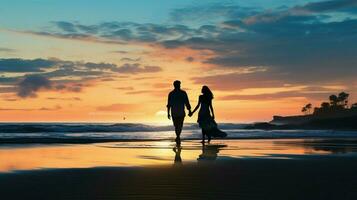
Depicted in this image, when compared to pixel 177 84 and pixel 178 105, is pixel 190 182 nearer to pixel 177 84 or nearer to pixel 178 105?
pixel 178 105

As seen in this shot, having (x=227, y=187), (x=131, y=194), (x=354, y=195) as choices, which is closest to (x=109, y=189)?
(x=131, y=194)

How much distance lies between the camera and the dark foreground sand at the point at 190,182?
6359 mm

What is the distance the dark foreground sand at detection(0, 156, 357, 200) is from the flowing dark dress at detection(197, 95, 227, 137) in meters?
10.6

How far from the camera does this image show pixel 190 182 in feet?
24.2

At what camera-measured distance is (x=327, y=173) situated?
860 cm

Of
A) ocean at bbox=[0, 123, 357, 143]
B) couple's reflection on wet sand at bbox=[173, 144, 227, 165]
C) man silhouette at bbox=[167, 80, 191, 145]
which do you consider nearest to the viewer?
couple's reflection on wet sand at bbox=[173, 144, 227, 165]

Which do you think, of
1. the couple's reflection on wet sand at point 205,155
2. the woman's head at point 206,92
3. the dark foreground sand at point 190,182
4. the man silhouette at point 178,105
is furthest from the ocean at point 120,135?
the dark foreground sand at point 190,182

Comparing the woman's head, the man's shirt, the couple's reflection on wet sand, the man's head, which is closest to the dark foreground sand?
the couple's reflection on wet sand

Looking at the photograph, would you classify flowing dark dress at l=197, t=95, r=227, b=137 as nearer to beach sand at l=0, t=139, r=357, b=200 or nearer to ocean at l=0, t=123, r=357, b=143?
ocean at l=0, t=123, r=357, b=143

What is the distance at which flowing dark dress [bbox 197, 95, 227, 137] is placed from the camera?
810 inches

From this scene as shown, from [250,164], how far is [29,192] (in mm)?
5074

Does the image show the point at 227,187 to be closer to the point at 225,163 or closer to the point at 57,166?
the point at 225,163

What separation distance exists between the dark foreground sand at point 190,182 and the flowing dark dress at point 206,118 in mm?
10575

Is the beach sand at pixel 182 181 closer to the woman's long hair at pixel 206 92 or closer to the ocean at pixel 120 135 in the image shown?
the woman's long hair at pixel 206 92
